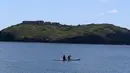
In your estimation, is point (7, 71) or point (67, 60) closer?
point (7, 71)

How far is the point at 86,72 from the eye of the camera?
83.6 metres

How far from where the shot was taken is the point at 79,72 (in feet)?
273

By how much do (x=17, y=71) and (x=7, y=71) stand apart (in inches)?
74.3

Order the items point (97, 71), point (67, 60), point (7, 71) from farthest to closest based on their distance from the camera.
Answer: point (67, 60)
point (97, 71)
point (7, 71)

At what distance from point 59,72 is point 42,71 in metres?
3.35

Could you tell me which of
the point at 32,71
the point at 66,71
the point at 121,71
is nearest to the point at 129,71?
the point at 121,71

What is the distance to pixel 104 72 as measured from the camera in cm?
8544

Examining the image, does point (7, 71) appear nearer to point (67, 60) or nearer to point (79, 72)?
point (79, 72)

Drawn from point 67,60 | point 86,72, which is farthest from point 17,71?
point 67,60

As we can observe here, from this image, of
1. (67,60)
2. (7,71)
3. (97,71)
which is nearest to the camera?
(7,71)

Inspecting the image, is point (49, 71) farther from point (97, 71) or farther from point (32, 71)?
point (97, 71)

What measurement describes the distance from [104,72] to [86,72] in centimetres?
413

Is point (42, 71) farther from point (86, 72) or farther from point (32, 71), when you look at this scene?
point (86, 72)

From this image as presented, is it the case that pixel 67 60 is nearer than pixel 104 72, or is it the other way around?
pixel 104 72
